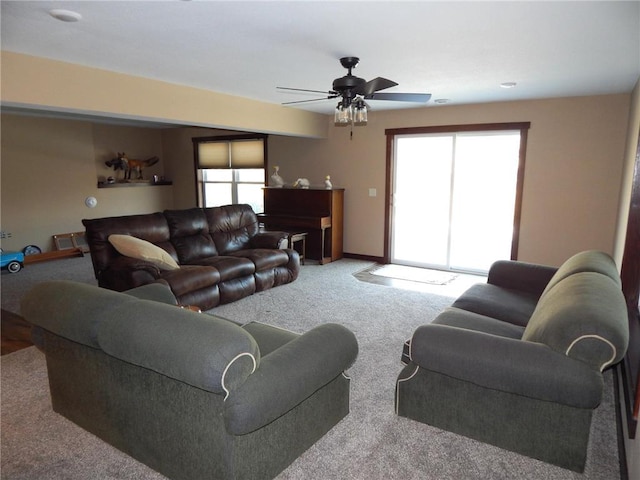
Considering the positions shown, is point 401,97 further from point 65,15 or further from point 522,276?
point 65,15

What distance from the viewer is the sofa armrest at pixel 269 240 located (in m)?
5.55

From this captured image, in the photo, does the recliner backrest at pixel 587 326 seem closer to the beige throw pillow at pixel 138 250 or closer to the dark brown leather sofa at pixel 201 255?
the dark brown leather sofa at pixel 201 255

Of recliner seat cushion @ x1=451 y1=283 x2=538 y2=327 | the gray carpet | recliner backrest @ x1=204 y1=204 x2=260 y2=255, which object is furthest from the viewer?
recliner backrest @ x1=204 y1=204 x2=260 y2=255

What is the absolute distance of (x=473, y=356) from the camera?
2.07 m

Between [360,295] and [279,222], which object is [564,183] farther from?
[279,222]

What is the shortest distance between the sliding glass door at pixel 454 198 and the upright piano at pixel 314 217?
35.3 inches

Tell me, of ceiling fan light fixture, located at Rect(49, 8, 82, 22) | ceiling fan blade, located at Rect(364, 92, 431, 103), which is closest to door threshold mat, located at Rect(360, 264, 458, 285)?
ceiling fan blade, located at Rect(364, 92, 431, 103)

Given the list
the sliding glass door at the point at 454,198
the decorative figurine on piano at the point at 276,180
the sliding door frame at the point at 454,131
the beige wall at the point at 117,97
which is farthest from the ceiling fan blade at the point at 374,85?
the decorative figurine on piano at the point at 276,180

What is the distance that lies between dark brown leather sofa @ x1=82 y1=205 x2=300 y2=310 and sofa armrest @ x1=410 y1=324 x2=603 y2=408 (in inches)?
105

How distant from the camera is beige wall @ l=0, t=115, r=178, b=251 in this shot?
262 inches

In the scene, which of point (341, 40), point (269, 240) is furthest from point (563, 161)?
point (269, 240)

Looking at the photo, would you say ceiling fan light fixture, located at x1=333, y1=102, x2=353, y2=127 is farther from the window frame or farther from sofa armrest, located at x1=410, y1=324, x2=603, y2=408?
the window frame

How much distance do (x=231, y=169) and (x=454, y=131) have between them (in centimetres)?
430

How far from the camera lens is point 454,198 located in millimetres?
6141
